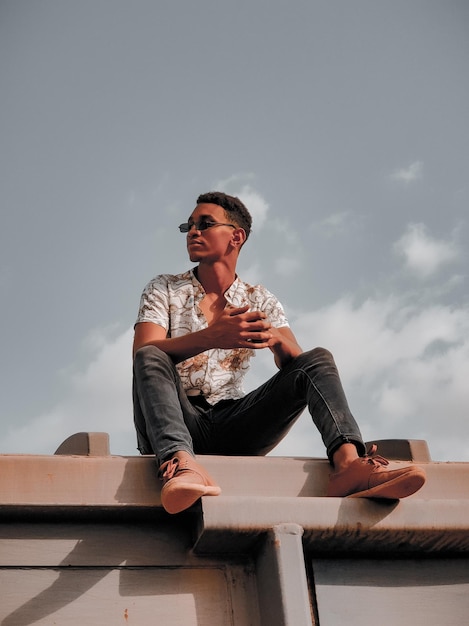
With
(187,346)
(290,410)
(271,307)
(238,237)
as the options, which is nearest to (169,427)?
(187,346)

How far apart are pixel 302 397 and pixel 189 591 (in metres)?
1.08

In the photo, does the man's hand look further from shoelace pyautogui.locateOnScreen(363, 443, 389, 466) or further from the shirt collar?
shoelace pyautogui.locateOnScreen(363, 443, 389, 466)

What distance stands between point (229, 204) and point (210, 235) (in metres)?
0.25

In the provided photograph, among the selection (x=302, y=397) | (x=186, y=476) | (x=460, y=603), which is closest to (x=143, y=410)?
(x=186, y=476)

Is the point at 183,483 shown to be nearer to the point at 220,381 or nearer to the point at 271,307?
the point at 220,381

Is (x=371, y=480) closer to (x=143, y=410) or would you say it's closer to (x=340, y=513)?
(x=340, y=513)

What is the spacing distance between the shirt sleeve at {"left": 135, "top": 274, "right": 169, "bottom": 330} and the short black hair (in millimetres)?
561

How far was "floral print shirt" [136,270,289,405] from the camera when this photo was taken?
452 centimetres

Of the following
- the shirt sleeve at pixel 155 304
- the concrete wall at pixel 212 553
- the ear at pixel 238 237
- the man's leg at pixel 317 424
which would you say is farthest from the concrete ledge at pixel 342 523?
the ear at pixel 238 237

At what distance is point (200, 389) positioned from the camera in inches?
177

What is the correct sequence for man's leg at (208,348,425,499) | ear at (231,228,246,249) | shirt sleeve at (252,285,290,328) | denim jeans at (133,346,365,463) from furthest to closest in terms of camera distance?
ear at (231,228,246,249) → shirt sleeve at (252,285,290,328) → denim jeans at (133,346,365,463) → man's leg at (208,348,425,499)

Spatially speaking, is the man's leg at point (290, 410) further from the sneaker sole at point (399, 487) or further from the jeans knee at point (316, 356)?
the sneaker sole at point (399, 487)

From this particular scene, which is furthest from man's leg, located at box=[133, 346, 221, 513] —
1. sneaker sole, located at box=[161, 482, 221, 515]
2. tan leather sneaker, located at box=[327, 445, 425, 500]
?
tan leather sneaker, located at box=[327, 445, 425, 500]

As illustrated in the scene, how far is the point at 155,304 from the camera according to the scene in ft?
15.2
